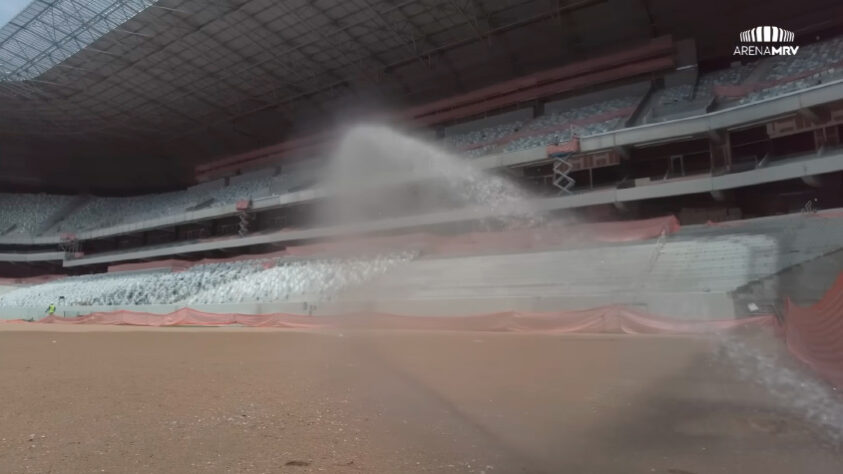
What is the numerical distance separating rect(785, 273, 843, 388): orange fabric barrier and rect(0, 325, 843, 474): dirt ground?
0.89m

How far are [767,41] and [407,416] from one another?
29.6 metres

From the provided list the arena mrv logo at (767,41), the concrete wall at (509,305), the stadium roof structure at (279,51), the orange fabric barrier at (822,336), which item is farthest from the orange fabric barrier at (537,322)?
the arena mrv logo at (767,41)

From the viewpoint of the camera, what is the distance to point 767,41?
25.8 metres

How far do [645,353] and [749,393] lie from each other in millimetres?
2989

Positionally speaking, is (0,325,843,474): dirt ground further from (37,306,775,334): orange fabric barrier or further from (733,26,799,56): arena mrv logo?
(733,26,799,56): arena mrv logo

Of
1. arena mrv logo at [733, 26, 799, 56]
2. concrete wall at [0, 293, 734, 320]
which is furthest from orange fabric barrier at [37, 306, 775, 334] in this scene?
arena mrv logo at [733, 26, 799, 56]

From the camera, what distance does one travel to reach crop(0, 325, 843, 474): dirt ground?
3547 millimetres

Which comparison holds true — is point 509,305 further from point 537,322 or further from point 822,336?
point 822,336

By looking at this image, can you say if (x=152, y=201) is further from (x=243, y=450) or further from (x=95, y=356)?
(x=243, y=450)

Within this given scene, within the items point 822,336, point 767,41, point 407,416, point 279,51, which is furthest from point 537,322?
point 279,51

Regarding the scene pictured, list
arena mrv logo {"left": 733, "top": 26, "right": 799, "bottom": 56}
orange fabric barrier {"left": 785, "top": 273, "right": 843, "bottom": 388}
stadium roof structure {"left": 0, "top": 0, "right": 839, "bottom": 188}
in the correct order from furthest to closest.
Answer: stadium roof structure {"left": 0, "top": 0, "right": 839, "bottom": 188}
arena mrv logo {"left": 733, "top": 26, "right": 799, "bottom": 56}
orange fabric barrier {"left": 785, "top": 273, "right": 843, "bottom": 388}

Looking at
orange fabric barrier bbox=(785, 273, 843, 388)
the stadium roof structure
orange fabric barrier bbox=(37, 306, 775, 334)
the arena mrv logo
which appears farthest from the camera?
the stadium roof structure

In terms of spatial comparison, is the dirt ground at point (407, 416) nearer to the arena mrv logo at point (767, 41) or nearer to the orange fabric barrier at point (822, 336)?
the orange fabric barrier at point (822, 336)

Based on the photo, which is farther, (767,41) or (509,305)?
(767,41)
